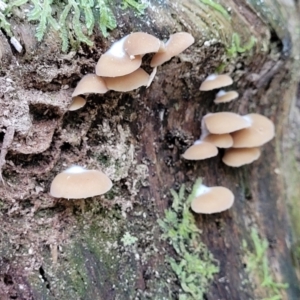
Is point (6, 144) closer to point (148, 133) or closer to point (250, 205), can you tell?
point (148, 133)

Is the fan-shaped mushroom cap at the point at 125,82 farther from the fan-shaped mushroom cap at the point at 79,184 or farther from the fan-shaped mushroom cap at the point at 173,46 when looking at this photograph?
the fan-shaped mushroom cap at the point at 79,184

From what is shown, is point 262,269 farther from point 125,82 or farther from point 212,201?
point 125,82

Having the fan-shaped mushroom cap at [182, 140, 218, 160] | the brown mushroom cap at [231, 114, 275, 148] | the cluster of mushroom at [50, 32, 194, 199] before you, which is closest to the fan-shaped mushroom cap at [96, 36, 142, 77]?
the cluster of mushroom at [50, 32, 194, 199]

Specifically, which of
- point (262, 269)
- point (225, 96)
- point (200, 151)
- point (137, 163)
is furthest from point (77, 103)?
point (262, 269)

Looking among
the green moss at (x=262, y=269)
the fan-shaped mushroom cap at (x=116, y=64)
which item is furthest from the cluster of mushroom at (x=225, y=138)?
the fan-shaped mushroom cap at (x=116, y=64)

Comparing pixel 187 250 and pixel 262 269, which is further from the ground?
pixel 187 250

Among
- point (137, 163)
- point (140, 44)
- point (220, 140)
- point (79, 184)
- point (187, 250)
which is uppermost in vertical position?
point (140, 44)

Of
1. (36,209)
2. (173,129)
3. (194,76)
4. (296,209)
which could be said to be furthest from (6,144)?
(296,209)
